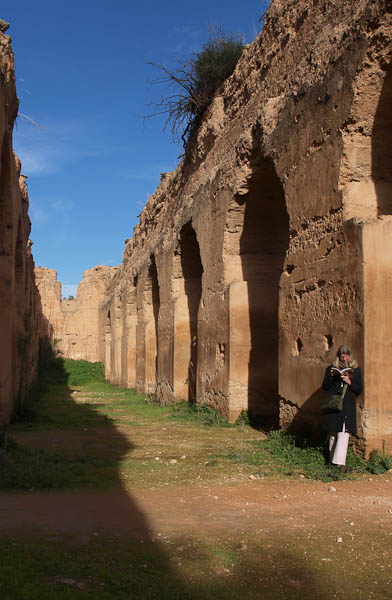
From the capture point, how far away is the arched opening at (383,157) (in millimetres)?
5699

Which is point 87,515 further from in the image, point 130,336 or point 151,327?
point 130,336

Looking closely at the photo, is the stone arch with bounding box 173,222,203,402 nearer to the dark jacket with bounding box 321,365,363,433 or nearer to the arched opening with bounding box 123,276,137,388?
the arched opening with bounding box 123,276,137,388

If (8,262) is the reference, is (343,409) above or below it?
below

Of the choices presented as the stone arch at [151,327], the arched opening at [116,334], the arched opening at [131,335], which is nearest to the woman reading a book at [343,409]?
the stone arch at [151,327]

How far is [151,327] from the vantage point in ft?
52.5

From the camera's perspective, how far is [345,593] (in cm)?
259

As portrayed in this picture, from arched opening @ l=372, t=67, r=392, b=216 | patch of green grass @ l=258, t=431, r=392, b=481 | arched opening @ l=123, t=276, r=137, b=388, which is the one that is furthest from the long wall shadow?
arched opening @ l=123, t=276, r=137, b=388

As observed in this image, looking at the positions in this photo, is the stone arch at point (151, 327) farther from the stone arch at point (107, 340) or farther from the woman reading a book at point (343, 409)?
the woman reading a book at point (343, 409)

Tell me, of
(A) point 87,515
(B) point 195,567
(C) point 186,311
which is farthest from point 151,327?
(B) point 195,567

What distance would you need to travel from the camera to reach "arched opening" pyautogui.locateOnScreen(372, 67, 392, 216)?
224 inches

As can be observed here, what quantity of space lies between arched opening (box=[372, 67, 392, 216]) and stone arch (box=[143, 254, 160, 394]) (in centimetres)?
995

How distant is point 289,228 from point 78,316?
87.3ft

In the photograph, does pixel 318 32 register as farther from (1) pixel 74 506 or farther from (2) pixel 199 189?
(1) pixel 74 506

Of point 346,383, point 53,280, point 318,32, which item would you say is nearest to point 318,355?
point 346,383
